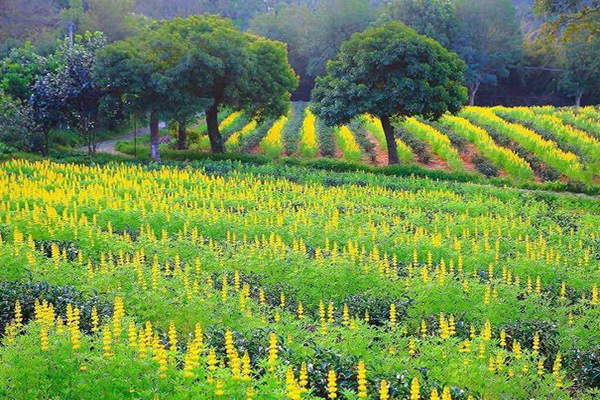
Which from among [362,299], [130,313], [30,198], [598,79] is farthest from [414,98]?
[598,79]

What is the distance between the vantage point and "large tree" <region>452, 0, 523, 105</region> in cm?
5431

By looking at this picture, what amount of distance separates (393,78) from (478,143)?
6327 mm

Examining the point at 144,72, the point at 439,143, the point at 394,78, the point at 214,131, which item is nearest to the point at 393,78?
the point at 394,78

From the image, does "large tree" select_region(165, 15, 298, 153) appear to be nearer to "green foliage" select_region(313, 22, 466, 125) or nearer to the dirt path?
"green foliage" select_region(313, 22, 466, 125)

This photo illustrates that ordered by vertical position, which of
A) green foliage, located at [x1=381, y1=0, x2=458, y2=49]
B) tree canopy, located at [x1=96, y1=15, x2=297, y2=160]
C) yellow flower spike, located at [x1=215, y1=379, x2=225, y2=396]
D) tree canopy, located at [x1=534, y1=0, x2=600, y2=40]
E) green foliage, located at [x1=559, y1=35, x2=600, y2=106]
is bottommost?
yellow flower spike, located at [x1=215, y1=379, x2=225, y2=396]

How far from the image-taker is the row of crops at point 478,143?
24.1 metres

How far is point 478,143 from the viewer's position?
91.2 ft

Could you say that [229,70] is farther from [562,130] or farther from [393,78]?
[562,130]

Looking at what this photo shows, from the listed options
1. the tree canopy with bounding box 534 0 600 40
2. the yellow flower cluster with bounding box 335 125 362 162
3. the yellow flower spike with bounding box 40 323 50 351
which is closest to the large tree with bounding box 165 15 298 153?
the yellow flower cluster with bounding box 335 125 362 162

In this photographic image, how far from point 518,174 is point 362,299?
16.5 metres

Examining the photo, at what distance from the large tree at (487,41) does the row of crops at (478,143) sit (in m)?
15.7

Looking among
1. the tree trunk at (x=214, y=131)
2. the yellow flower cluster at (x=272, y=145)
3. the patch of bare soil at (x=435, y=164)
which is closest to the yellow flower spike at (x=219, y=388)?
the patch of bare soil at (x=435, y=164)

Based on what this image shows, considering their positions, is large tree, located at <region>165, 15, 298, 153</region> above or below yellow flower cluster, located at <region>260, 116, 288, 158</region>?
above

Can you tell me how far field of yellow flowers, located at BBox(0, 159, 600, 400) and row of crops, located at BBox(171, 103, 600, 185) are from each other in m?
8.28
